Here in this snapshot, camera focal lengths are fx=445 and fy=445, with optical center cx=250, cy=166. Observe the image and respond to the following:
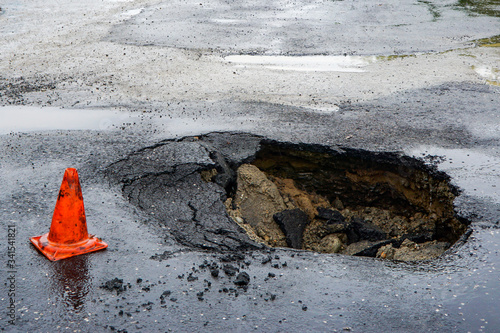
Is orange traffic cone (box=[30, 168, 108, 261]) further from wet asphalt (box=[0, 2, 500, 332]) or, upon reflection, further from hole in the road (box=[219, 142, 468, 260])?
hole in the road (box=[219, 142, 468, 260])

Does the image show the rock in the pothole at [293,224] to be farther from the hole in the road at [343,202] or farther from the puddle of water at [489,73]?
the puddle of water at [489,73]

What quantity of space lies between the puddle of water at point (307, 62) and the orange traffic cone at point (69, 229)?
5.69m

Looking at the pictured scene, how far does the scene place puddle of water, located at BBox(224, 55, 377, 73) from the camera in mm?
8781

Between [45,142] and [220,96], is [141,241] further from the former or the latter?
[220,96]

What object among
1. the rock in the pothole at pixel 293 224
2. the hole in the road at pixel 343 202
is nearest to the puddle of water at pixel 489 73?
the hole in the road at pixel 343 202

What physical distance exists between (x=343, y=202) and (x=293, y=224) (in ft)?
3.28

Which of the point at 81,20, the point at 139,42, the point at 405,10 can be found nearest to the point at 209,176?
the point at 139,42

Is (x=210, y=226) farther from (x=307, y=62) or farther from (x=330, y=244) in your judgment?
(x=307, y=62)

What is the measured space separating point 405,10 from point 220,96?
8368 mm

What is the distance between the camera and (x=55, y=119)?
6.61m

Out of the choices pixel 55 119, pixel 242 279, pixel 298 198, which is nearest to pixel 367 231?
pixel 298 198

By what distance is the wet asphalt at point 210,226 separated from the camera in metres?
3.16

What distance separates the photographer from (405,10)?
13148 mm

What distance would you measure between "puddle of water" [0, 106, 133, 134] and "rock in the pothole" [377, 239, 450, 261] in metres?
3.99
